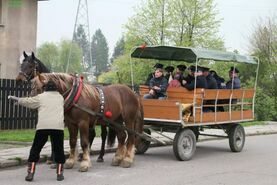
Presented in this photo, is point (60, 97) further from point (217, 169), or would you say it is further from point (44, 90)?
point (217, 169)

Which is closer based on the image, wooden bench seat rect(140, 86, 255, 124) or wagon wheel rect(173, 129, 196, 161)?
wagon wheel rect(173, 129, 196, 161)

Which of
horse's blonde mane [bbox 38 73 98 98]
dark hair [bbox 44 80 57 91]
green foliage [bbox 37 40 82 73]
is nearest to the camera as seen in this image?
dark hair [bbox 44 80 57 91]

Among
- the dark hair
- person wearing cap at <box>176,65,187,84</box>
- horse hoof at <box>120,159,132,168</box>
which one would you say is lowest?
horse hoof at <box>120,159,132,168</box>

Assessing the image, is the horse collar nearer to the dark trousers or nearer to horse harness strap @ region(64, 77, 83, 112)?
horse harness strap @ region(64, 77, 83, 112)

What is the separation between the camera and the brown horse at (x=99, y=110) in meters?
9.30

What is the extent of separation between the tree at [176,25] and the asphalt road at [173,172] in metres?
20.8

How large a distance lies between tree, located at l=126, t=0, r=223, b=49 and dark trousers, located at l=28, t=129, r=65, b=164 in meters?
24.8

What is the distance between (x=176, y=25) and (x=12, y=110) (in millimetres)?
19330

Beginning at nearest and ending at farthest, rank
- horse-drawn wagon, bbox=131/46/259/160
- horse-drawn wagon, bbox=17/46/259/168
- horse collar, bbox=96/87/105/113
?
horse-drawn wagon, bbox=17/46/259/168
horse collar, bbox=96/87/105/113
horse-drawn wagon, bbox=131/46/259/160

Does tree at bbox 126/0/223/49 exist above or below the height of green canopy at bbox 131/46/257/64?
above

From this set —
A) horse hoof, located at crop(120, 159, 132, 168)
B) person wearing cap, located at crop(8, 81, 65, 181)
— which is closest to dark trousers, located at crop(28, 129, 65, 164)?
person wearing cap, located at crop(8, 81, 65, 181)

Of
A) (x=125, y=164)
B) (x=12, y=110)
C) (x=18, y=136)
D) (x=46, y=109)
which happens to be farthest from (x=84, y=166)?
(x=12, y=110)

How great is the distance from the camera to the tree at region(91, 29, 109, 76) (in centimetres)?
12118

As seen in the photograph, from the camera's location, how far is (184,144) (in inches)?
453
